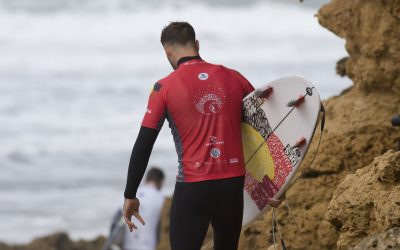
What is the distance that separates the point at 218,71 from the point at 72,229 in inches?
504

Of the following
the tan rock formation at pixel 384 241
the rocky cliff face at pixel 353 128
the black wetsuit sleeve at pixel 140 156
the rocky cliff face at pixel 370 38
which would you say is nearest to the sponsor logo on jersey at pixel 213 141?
the black wetsuit sleeve at pixel 140 156

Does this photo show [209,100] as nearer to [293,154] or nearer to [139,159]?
[139,159]

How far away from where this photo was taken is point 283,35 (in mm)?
30625

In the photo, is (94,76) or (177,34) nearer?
(177,34)

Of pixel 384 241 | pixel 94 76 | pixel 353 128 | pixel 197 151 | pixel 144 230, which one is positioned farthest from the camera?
pixel 94 76

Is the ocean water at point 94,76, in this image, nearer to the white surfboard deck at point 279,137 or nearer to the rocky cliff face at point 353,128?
the rocky cliff face at point 353,128

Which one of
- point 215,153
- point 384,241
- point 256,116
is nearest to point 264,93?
point 256,116

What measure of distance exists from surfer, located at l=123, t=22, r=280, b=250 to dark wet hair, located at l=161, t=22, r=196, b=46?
13 centimetres

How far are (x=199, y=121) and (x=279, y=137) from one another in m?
0.68

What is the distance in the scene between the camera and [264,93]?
15.2 feet

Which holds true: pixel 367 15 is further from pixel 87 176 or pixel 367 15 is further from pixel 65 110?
pixel 65 110

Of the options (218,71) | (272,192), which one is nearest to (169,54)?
(218,71)

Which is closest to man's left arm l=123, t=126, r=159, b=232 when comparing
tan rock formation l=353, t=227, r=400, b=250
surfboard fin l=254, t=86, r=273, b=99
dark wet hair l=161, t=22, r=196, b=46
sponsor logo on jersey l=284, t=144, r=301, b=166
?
dark wet hair l=161, t=22, r=196, b=46

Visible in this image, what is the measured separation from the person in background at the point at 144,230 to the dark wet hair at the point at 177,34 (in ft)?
12.0
